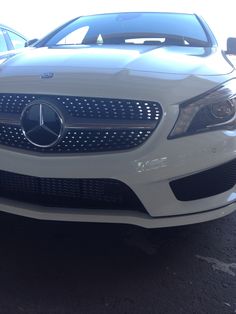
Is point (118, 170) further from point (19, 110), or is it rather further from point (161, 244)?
point (161, 244)

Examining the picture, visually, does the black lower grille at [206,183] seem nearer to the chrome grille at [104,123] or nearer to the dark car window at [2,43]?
the chrome grille at [104,123]

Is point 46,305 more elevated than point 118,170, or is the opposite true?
point 118,170

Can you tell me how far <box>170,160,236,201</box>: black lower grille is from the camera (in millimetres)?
2113

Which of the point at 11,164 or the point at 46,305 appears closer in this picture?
the point at 46,305

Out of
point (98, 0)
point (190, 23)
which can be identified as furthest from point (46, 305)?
point (98, 0)

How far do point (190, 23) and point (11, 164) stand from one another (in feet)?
7.26

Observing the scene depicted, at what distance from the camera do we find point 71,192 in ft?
7.04

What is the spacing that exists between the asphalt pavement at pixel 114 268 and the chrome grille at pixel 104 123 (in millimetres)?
686

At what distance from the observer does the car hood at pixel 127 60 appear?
2.35 m

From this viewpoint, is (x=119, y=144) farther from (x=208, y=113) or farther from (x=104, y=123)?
(x=208, y=113)

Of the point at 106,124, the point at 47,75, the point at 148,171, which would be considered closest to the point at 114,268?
the point at 148,171

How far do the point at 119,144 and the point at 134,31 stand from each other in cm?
180

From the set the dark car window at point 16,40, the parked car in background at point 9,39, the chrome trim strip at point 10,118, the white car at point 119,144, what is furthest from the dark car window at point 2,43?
the chrome trim strip at point 10,118

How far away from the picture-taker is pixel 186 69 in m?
2.33
